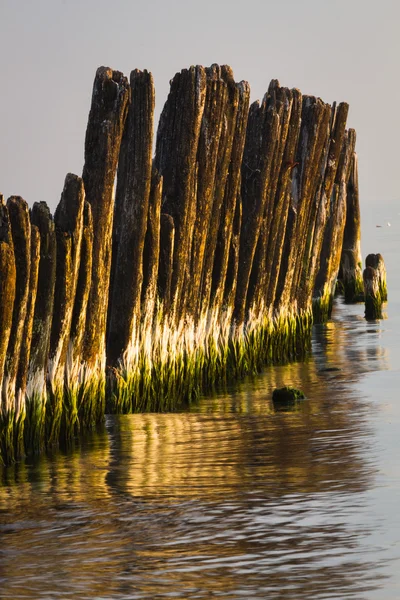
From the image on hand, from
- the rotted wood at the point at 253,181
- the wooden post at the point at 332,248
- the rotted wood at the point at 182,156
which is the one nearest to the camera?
the rotted wood at the point at 182,156

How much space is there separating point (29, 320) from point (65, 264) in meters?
0.68

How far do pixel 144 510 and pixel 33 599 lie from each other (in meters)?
1.59

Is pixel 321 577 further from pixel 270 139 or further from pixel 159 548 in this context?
pixel 270 139

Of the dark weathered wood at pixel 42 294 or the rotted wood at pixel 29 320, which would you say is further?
the dark weathered wood at pixel 42 294

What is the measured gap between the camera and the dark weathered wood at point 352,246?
25.2m

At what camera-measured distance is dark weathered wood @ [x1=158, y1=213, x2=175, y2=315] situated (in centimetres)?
1149

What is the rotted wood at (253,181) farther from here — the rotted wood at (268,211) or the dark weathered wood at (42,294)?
the dark weathered wood at (42,294)

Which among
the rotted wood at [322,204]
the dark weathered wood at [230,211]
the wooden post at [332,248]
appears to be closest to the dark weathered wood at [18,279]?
the dark weathered wood at [230,211]

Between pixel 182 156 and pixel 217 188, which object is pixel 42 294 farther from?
pixel 217 188

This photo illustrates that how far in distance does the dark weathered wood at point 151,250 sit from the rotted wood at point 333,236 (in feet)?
34.1

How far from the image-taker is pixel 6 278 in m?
8.13

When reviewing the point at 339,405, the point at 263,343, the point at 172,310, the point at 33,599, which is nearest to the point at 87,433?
the point at 172,310

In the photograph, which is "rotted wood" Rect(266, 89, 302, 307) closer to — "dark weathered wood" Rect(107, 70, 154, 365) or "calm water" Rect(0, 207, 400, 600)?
"calm water" Rect(0, 207, 400, 600)

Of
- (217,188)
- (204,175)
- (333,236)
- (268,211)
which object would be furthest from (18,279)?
(333,236)
